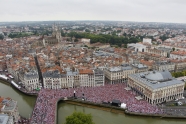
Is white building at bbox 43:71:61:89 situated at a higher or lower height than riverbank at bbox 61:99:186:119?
higher

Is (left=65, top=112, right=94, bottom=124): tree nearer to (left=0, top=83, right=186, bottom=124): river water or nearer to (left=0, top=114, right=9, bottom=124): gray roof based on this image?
(left=0, top=83, right=186, bottom=124): river water

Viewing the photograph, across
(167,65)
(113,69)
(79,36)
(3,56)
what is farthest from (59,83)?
(79,36)

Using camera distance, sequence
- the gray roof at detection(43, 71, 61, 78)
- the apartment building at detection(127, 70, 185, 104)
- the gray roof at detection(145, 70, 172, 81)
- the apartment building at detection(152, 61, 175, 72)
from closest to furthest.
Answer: the apartment building at detection(127, 70, 185, 104) → the gray roof at detection(145, 70, 172, 81) → the gray roof at detection(43, 71, 61, 78) → the apartment building at detection(152, 61, 175, 72)

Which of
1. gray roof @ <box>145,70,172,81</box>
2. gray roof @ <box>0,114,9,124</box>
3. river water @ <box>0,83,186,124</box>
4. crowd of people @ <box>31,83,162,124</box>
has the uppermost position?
gray roof @ <box>145,70,172,81</box>

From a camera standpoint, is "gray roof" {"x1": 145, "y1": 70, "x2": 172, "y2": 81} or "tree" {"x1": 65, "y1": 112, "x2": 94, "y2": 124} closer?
"tree" {"x1": 65, "y1": 112, "x2": 94, "y2": 124}

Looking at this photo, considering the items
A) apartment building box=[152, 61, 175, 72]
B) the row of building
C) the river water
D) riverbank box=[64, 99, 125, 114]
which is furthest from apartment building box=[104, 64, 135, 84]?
the row of building

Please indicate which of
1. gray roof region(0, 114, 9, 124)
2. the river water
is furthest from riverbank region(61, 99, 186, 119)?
gray roof region(0, 114, 9, 124)

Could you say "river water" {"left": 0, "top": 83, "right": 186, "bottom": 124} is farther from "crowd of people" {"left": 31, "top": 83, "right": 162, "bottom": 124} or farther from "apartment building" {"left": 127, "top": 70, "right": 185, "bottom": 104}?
"apartment building" {"left": 127, "top": 70, "right": 185, "bottom": 104}

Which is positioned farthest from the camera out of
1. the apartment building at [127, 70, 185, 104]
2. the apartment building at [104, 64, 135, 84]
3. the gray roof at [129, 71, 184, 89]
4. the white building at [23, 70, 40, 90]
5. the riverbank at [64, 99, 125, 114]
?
the apartment building at [104, 64, 135, 84]

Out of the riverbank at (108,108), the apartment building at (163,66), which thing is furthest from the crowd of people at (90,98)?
the apartment building at (163,66)
